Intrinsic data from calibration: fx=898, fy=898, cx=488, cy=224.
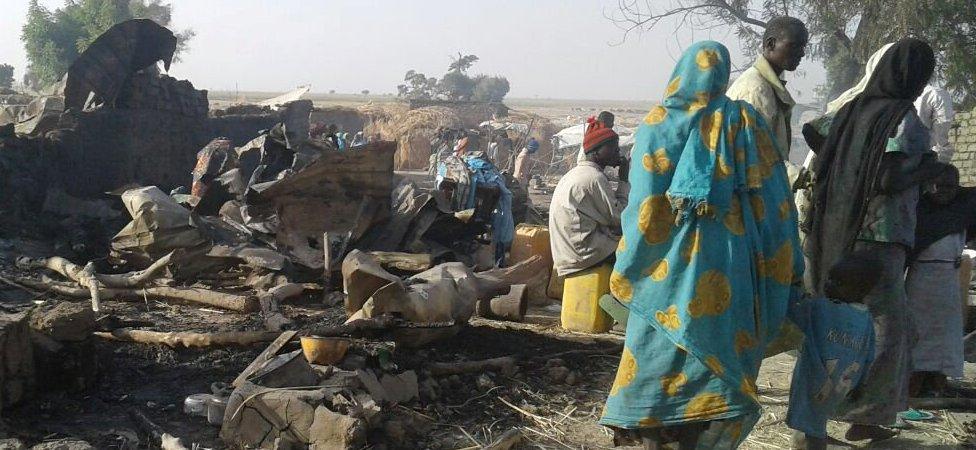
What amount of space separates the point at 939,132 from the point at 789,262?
7.00 m

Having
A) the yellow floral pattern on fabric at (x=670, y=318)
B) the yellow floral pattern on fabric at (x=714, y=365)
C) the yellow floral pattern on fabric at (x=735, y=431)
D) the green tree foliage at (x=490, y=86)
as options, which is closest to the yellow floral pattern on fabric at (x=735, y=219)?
the yellow floral pattern on fabric at (x=670, y=318)

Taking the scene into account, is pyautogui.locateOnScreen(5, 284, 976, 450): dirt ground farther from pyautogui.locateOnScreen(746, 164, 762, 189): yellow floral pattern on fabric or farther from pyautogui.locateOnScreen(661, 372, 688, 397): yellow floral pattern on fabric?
pyautogui.locateOnScreen(746, 164, 762, 189): yellow floral pattern on fabric

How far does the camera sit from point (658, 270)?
3.21 meters

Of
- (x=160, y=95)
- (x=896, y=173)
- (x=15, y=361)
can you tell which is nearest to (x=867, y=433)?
(x=896, y=173)

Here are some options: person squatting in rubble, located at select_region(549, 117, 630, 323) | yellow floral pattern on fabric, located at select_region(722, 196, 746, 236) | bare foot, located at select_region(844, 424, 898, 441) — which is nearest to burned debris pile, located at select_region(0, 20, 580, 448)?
person squatting in rubble, located at select_region(549, 117, 630, 323)

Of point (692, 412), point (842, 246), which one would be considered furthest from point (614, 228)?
point (692, 412)

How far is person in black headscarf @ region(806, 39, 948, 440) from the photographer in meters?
4.05

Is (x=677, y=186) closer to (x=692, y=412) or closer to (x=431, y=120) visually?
(x=692, y=412)

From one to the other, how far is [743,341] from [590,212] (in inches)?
130

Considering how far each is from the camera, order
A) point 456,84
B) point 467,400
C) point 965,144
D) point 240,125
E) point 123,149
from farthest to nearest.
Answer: point 456,84
point 240,125
point 123,149
point 965,144
point 467,400

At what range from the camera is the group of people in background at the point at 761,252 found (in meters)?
3.13

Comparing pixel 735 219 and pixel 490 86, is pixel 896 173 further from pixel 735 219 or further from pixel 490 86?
pixel 490 86

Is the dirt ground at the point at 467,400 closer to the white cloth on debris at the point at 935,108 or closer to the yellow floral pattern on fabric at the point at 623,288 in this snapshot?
the yellow floral pattern on fabric at the point at 623,288

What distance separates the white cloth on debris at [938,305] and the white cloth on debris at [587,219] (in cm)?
210
